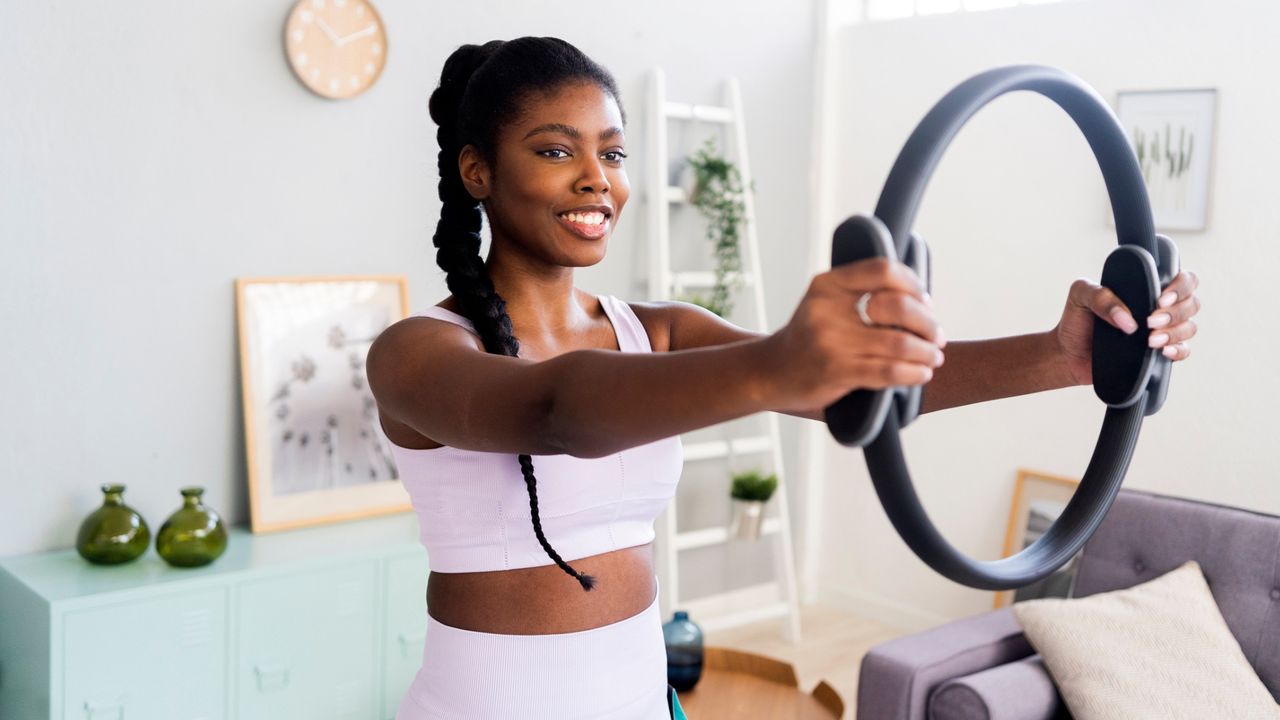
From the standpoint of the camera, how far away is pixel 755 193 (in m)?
4.34

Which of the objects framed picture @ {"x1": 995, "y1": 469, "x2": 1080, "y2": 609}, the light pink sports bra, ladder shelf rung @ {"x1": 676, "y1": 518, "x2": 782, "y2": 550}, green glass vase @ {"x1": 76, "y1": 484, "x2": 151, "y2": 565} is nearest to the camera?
the light pink sports bra

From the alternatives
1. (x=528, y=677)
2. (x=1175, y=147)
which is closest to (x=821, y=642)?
(x=1175, y=147)

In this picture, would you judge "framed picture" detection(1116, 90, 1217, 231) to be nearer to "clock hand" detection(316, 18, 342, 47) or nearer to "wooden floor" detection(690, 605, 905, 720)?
"wooden floor" detection(690, 605, 905, 720)

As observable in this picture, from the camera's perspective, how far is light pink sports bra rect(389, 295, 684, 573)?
1225mm

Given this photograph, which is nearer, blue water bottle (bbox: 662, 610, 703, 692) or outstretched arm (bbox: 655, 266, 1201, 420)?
outstretched arm (bbox: 655, 266, 1201, 420)

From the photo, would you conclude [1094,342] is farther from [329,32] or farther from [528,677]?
[329,32]

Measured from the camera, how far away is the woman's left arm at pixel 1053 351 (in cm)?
107

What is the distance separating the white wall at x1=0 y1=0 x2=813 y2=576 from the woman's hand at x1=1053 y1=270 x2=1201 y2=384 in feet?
7.31

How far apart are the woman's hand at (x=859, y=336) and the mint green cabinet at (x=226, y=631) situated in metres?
2.12

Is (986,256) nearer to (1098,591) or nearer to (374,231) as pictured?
(1098,591)

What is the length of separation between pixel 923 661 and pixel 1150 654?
455 millimetres

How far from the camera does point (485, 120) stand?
4.26ft

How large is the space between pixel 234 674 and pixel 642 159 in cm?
213

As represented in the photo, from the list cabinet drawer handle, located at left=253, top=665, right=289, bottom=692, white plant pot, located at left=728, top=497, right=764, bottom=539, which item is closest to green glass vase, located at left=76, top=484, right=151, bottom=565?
cabinet drawer handle, located at left=253, top=665, right=289, bottom=692
